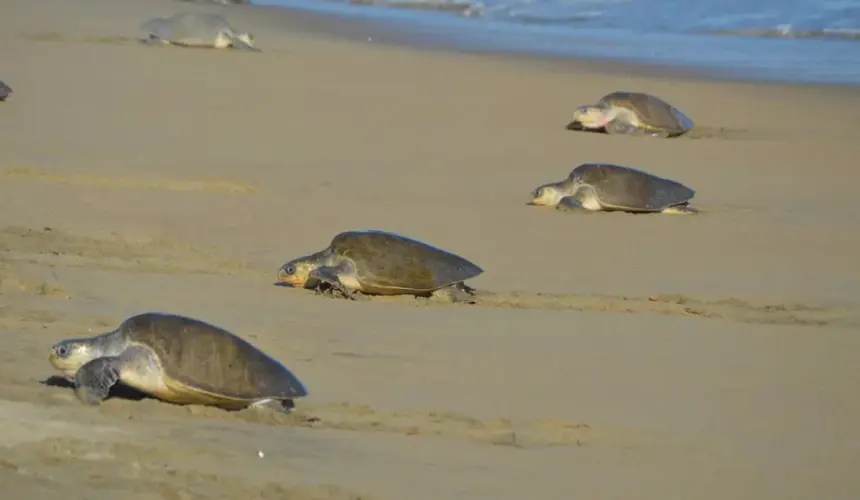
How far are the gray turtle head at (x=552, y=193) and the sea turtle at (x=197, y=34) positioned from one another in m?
7.66

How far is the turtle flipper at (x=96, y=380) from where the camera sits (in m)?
3.79

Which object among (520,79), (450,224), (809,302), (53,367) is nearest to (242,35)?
(520,79)

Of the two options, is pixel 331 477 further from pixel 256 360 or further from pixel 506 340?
pixel 506 340

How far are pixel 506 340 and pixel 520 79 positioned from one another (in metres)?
8.63

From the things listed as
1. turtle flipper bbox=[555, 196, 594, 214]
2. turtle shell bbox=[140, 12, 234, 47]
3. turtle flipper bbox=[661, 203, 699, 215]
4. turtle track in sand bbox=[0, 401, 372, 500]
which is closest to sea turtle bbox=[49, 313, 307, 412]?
turtle track in sand bbox=[0, 401, 372, 500]

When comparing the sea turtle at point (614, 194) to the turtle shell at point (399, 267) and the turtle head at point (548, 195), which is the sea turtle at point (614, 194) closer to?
the turtle head at point (548, 195)

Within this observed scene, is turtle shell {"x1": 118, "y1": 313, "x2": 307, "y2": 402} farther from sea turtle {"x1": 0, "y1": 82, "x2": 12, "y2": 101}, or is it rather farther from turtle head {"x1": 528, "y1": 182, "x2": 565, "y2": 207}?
sea turtle {"x1": 0, "y1": 82, "x2": 12, "y2": 101}

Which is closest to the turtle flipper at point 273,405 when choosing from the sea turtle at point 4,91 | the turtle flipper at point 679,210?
the turtle flipper at point 679,210

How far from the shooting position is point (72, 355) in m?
3.99

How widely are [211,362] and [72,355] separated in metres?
0.44

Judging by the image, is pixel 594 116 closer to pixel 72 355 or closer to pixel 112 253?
pixel 112 253

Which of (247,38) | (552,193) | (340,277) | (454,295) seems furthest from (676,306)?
(247,38)

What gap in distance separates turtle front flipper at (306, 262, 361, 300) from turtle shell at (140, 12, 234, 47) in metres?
9.72

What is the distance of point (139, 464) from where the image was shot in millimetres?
3350
